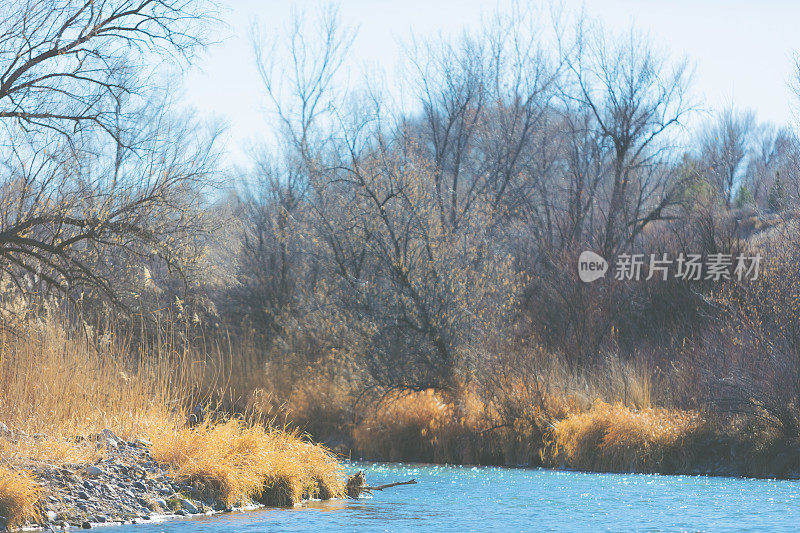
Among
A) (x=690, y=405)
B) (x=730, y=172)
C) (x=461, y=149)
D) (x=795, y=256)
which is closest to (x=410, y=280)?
(x=690, y=405)

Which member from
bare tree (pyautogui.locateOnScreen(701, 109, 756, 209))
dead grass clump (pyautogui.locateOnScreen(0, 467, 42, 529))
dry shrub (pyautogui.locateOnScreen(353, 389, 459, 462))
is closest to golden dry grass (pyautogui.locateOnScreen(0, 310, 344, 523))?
dead grass clump (pyautogui.locateOnScreen(0, 467, 42, 529))

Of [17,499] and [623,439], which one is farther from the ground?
[623,439]

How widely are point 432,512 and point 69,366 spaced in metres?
4.61

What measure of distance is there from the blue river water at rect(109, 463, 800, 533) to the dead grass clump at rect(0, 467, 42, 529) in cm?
78

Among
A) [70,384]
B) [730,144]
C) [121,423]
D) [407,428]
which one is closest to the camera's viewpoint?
[70,384]

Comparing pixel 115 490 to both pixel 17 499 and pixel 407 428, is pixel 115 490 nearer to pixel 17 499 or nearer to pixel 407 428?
pixel 17 499

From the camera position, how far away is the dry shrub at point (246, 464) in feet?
32.3

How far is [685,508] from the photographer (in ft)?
34.3

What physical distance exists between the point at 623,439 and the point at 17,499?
33.6 ft

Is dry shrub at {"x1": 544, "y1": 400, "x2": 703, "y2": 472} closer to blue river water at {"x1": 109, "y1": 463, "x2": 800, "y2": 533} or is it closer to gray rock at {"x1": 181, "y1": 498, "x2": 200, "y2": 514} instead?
blue river water at {"x1": 109, "y1": 463, "x2": 800, "y2": 533}

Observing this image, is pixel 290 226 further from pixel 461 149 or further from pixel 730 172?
pixel 730 172

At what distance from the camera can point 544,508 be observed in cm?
1055

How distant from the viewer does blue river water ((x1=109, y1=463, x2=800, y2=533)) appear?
29.3 feet

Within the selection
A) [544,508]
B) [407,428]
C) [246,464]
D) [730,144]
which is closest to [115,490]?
[246,464]
